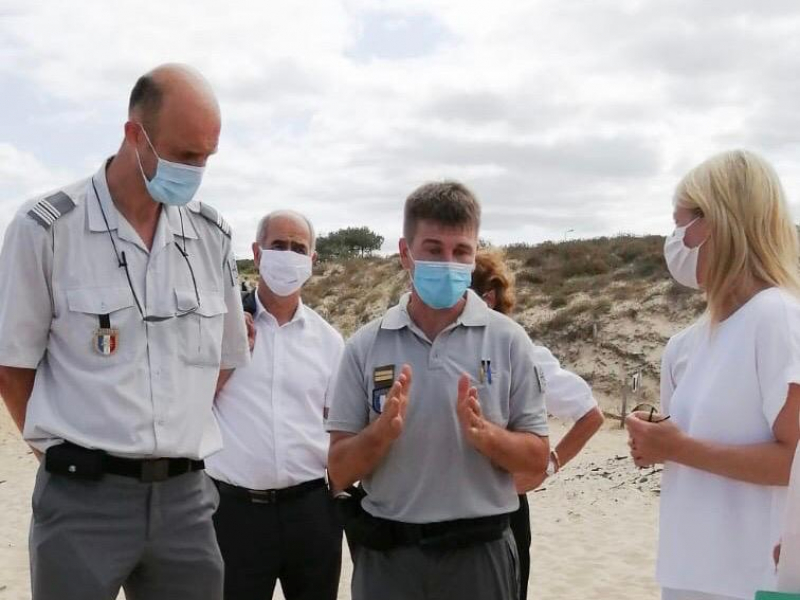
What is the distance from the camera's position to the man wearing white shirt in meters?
3.84

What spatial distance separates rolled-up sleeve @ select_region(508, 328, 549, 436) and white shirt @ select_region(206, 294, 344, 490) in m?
1.28

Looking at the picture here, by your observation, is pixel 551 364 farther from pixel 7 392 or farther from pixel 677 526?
pixel 7 392

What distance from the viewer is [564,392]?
13.7 feet

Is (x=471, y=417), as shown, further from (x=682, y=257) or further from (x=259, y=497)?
(x=259, y=497)

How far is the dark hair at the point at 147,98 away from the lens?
9.63 ft

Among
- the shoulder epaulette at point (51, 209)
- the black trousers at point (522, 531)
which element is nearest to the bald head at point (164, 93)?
the shoulder epaulette at point (51, 209)

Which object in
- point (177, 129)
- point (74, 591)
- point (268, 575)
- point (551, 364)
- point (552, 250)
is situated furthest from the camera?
point (552, 250)

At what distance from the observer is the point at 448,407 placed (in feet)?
9.46

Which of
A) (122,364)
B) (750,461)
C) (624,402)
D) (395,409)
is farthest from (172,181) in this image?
(624,402)

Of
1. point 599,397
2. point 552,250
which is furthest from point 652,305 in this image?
point 552,250

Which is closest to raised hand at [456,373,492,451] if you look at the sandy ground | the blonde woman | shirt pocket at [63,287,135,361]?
the blonde woman

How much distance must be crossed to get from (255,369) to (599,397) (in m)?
16.2

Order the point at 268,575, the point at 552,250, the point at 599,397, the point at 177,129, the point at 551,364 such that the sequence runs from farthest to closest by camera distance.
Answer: the point at 552,250 < the point at 599,397 < the point at 551,364 < the point at 268,575 < the point at 177,129

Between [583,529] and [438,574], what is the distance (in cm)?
803
